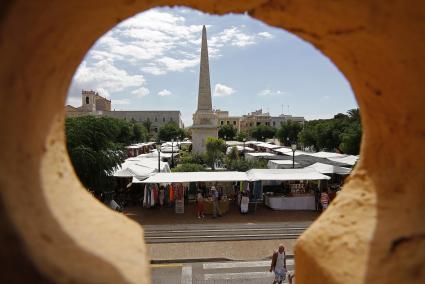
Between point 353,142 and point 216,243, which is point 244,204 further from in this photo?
point 353,142

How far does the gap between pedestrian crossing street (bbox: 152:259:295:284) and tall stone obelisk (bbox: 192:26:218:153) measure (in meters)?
28.5

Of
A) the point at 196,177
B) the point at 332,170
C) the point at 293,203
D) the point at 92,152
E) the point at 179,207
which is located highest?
the point at 92,152

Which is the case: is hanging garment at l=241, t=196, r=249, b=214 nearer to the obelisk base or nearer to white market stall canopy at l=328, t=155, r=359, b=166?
white market stall canopy at l=328, t=155, r=359, b=166

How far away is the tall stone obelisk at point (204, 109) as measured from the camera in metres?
39.0

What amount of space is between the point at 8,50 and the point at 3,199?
596 mm

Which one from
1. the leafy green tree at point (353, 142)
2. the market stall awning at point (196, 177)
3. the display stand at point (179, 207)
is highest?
the leafy green tree at point (353, 142)

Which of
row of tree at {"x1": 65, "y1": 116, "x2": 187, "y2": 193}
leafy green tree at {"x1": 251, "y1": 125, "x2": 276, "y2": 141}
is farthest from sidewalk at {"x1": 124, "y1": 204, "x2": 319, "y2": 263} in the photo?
leafy green tree at {"x1": 251, "y1": 125, "x2": 276, "y2": 141}

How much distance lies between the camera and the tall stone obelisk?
128 ft

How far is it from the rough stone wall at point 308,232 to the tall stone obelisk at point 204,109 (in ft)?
119

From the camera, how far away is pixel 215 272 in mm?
9992

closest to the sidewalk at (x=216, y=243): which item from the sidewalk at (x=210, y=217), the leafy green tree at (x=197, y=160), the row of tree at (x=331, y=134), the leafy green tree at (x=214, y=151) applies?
the sidewalk at (x=210, y=217)

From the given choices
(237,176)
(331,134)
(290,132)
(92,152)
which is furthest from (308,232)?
(290,132)

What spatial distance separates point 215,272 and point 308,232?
7669mm

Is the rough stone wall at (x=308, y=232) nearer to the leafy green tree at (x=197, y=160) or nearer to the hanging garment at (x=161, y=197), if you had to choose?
the hanging garment at (x=161, y=197)
